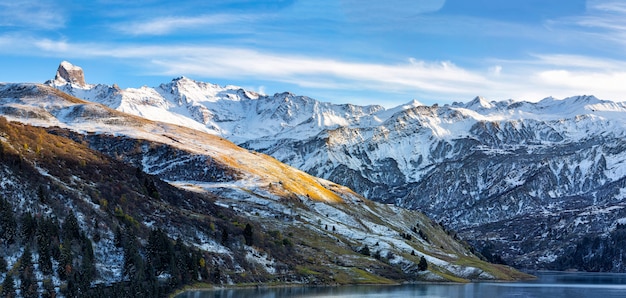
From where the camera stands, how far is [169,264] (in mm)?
181875

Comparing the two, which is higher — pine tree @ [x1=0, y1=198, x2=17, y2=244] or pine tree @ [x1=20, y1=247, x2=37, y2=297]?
pine tree @ [x1=0, y1=198, x2=17, y2=244]

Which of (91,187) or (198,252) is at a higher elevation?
(91,187)

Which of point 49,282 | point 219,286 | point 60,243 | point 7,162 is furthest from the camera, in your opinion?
point 219,286

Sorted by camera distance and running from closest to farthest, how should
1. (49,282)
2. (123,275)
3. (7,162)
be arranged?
(49,282), (123,275), (7,162)

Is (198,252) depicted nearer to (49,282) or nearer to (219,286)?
(219,286)

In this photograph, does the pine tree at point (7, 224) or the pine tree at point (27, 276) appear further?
the pine tree at point (7, 224)

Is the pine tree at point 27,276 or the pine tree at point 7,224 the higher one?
the pine tree at point 7,224

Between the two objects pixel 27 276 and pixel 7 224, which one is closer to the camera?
pixel 27 276

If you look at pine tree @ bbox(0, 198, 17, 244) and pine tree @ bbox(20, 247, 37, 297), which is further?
pine tree @ bbox(0, 198, 17, 244)

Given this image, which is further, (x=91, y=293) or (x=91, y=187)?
(x=91, y=187)

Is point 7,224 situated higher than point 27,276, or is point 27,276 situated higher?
point 7,224

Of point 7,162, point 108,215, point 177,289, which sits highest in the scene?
point 7,162

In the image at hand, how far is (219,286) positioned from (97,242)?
38988 millimetres

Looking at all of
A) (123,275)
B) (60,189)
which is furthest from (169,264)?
(60,189)
